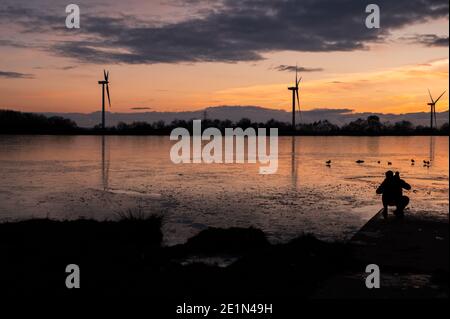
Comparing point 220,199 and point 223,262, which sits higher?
point 223,262

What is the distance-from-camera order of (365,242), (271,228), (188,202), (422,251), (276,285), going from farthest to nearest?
(188,202) → (271,228) → (365,242) → (422,251) → (276,285)

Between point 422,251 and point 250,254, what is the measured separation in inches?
175

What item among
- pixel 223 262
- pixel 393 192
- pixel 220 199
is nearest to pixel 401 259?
pixel 223 262

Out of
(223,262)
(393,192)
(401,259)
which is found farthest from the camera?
(393,192)

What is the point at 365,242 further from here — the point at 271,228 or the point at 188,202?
the point at 188,202

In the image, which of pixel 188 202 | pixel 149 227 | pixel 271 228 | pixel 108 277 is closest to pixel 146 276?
pixel 108 277

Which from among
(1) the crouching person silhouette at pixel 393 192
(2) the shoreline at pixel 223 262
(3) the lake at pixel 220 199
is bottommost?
(3) the lake at pixel 220 199

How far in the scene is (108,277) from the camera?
10328mm

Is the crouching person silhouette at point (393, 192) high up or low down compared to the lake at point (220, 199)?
up

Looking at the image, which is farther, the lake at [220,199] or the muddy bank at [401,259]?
the lake at [220,199]

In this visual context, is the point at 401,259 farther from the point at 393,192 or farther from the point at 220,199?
the point at 220,199

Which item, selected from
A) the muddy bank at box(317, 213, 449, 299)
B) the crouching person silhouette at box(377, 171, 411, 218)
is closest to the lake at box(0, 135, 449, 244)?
the crouching person silhouette at box(377, 171, 411, 218)

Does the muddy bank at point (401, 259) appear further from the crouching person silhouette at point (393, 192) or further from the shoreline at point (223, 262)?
the crouching person silhouette at point (393, 192)

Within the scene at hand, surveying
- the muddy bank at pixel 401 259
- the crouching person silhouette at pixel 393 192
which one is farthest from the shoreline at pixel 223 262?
the crouching person silhouette at pixel 393 192
